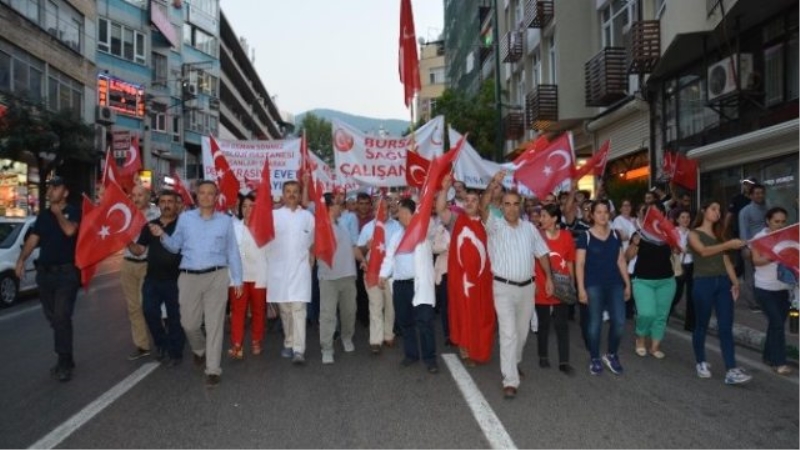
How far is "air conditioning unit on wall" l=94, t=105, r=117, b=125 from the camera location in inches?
1344

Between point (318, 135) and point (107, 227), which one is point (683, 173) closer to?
point (107, 227)

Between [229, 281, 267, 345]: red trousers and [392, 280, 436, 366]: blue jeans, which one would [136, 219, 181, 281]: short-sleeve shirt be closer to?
[229, 281, 267, 345]: red trousers

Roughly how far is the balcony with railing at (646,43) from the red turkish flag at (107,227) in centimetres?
1373

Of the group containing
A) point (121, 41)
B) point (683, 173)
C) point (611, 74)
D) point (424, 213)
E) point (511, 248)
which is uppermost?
point (121, 41)

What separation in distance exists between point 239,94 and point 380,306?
69834mm

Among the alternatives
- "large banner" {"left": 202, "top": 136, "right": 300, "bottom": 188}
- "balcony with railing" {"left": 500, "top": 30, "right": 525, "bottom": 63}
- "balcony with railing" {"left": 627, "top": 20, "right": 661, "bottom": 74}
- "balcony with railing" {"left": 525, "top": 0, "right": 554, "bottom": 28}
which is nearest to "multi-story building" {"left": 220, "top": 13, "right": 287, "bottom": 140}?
"balcony with railing" {"left": 500, "top": 30, "right": 525, "bottom": 63}

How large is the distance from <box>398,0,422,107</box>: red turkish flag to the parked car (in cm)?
704

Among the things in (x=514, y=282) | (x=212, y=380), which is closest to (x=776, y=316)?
(x=514, y=282)

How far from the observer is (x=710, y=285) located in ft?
22.5

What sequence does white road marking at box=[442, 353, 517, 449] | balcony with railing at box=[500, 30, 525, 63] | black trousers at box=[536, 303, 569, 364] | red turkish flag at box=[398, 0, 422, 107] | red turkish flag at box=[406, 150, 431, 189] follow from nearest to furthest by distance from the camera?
white road marking at box=[442, 353, 517, 449] → black trousers at box=[536, 303, 569, 364] → red turkish flag at box=[406, 150, 431, 189] → red turkish flag at box=[398, 0, 422, 107] → balcony with railing at box=[500, 30, 525, 63]

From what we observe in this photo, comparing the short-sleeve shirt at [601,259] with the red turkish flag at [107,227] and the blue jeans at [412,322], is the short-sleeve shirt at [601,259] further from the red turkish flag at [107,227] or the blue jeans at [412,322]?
the red turkish flag at [107,227]

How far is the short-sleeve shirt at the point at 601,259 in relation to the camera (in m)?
7.11

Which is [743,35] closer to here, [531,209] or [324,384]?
[531,209]

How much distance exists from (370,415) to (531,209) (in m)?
5.44
